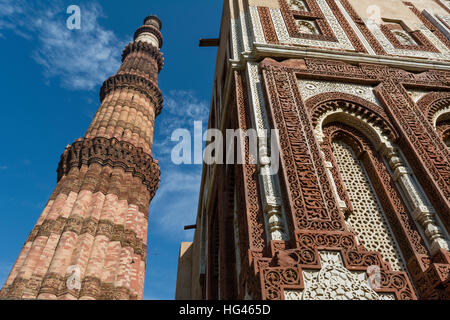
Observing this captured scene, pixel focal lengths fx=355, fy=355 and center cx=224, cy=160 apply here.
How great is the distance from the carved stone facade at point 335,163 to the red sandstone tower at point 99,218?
3.65 m

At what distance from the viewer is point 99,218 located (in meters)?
9.48

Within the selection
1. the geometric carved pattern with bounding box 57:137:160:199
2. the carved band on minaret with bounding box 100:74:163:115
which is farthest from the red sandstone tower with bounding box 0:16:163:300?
the carved band on minaret with bounding box 100:74:163:115

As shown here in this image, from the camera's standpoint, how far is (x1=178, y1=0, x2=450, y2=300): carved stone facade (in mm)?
2605

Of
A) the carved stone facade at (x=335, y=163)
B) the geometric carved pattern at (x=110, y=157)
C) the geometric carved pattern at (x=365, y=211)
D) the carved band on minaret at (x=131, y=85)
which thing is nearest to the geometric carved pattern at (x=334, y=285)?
the carved stone facade at (x=335, y=163)

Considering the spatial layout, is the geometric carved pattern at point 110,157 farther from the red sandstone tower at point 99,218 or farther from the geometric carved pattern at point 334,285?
the geometric carved pattern at point 334,285

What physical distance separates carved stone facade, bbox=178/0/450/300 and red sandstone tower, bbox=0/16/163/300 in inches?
144

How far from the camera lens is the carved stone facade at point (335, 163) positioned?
261 centimetres

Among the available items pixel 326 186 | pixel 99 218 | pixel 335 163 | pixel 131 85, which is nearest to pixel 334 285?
pixel 326 186

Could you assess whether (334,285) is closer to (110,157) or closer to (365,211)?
(365,211)

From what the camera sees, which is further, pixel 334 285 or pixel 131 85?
pixel 131 85

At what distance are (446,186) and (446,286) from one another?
1079 mm

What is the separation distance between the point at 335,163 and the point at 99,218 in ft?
24.4
